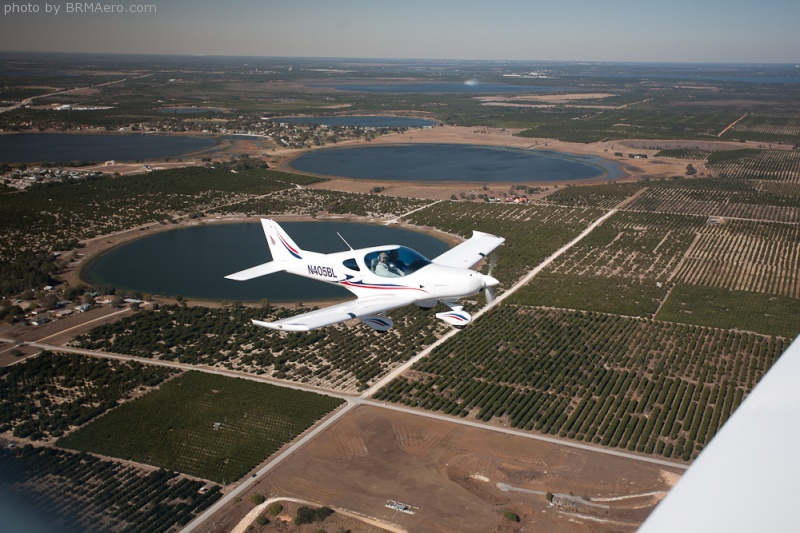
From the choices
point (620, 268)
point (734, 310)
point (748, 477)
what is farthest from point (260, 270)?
point (620, 268)

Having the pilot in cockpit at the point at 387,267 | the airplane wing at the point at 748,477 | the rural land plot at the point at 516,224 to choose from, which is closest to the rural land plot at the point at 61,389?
the pilot in cockpit at the point at 387,267

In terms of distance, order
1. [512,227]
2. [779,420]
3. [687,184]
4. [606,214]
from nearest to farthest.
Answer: [779,420] < [512,227] < [606,214] < [687,184]

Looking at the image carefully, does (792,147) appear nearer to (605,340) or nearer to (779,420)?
(605,340)

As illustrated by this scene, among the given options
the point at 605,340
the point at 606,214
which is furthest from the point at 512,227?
the point at 605,340

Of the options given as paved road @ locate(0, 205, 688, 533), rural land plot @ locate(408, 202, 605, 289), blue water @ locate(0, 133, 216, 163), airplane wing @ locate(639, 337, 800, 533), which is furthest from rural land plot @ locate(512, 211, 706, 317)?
blue water @ locate(0, 133, 216, 163)

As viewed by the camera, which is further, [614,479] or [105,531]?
[614,479]

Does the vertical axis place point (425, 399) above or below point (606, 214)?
below

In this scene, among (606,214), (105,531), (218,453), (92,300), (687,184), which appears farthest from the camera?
(687,184)

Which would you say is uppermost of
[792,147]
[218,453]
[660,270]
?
[792,147]

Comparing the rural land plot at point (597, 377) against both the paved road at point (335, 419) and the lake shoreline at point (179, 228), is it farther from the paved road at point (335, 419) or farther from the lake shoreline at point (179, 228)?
the lake shoreline at point (179, 228)
